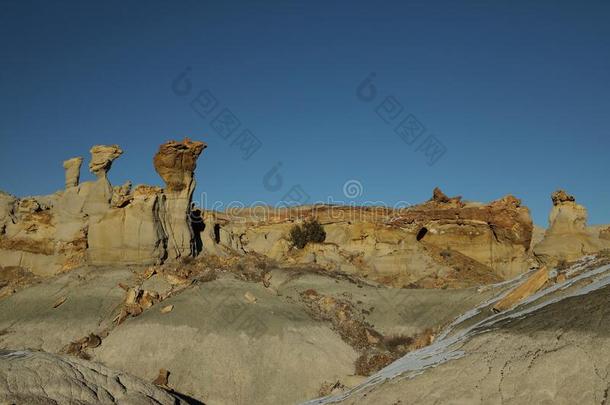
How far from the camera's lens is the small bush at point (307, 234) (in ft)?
180

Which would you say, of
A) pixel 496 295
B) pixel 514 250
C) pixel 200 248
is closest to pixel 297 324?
pixel 496 295

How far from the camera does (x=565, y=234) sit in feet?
135

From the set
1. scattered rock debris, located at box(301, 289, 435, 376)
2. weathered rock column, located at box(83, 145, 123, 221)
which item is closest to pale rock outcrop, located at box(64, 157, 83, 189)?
weathered rock column, located at box(83, 145, 123, 221)

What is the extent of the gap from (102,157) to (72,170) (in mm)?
5844

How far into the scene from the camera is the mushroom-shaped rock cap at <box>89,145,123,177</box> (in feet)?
134

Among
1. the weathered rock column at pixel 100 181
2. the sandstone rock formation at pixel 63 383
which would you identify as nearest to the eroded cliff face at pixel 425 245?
the weathered rock column at pixel 100 181

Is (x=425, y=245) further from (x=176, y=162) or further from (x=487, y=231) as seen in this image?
(x=176, y=162)

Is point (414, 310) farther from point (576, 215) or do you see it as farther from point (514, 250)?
point (514, 250)

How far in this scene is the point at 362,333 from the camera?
3000 cm

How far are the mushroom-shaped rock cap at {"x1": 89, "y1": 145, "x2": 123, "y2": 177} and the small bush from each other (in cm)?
2016

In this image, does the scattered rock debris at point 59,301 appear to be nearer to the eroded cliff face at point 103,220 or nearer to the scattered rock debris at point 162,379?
the eroded cliff face at point 103,220

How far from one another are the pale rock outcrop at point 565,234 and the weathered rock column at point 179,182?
26415 mm

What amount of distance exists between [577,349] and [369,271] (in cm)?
3257

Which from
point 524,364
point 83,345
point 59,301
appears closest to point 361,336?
point 83,345
